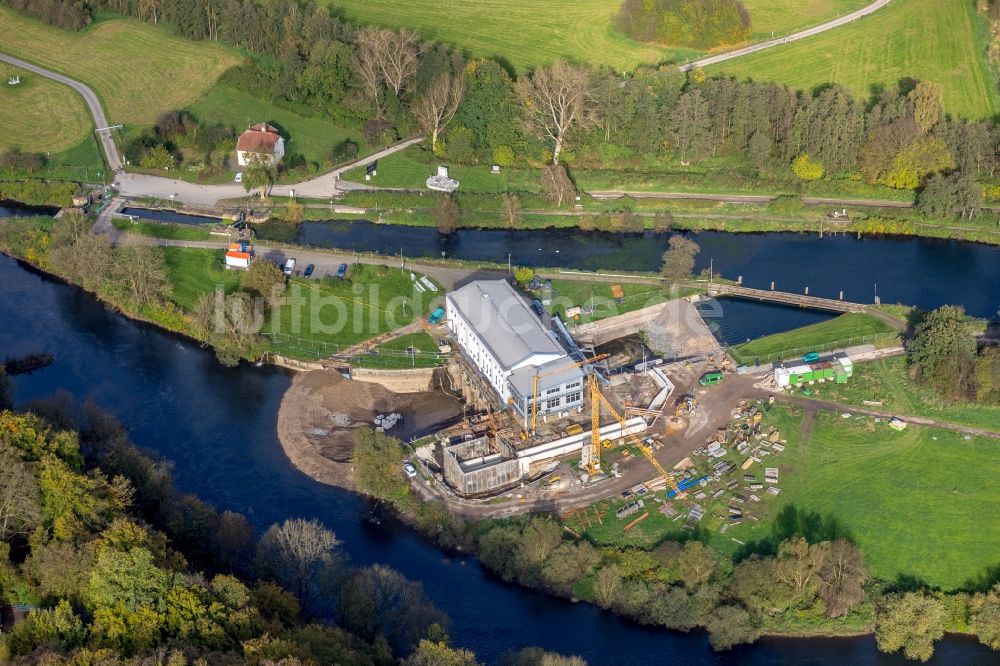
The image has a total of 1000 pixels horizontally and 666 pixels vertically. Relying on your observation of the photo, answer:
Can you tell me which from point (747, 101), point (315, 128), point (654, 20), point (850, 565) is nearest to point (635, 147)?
point (747, 101)

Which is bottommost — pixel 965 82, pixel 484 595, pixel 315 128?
pixel 484 595

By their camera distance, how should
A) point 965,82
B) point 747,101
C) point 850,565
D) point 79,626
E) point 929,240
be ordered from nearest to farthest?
point 79,626, point 850,565, point 929,240, point 747,101, point 965,82

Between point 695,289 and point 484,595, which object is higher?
point 695,289

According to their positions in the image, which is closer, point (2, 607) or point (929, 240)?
point (2, 607)

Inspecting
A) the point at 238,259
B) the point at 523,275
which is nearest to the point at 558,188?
the point at 523,275

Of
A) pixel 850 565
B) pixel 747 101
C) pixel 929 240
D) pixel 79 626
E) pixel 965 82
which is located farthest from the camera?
pixel 965 82

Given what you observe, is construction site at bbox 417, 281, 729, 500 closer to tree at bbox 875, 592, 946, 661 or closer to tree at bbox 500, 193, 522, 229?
tree at bbox 875, 592, 946, 661

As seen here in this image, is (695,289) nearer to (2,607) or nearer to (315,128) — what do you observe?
(315,128)
